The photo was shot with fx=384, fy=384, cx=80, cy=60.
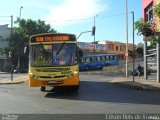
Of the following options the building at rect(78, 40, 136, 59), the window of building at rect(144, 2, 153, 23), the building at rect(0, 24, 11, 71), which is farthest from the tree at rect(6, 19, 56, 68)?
the window of building at rect(144, 2, 153, 23)

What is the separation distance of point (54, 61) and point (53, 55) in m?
0.38

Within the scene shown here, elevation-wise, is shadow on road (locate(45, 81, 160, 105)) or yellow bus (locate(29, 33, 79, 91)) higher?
yellow bus (locate(29, 33, 79, 91))

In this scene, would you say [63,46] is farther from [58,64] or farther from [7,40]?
[7,40]

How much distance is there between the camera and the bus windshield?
20.1 meters

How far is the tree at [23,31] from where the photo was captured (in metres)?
71.2

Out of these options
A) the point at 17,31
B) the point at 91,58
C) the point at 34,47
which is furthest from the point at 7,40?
the point at 34,47

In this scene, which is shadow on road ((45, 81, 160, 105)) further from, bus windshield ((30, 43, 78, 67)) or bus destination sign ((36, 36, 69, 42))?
bus destination sign ((36, 36, 69, 42))

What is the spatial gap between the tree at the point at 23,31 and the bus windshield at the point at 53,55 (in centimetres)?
5013

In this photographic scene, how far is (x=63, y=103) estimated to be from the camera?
16578mm

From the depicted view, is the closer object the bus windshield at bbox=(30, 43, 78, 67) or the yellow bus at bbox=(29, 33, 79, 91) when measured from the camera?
the yellow bus at bbox=(29, 33, 79, 91)

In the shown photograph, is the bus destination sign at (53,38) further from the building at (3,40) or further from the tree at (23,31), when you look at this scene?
the building at (3,40)

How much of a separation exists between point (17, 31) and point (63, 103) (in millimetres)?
57979

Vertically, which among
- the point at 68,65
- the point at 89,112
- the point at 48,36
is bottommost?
the point at 89,112

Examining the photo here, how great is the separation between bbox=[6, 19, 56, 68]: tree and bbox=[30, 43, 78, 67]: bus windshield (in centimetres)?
5013
